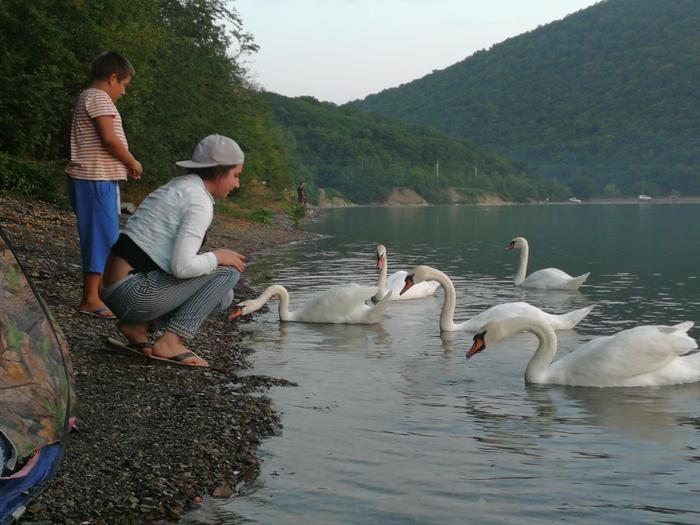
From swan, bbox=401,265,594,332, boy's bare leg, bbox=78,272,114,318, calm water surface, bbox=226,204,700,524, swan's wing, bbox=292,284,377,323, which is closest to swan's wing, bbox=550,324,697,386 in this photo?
calm water surface, bbox=226,204,700,524

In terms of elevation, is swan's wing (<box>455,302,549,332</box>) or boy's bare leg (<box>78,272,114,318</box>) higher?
boy's bare leg (<box>78,272,114,318</box>)

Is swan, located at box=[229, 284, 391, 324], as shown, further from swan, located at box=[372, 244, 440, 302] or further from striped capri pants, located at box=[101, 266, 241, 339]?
striped capri pants, located at box=[101, 266, 241, 339]

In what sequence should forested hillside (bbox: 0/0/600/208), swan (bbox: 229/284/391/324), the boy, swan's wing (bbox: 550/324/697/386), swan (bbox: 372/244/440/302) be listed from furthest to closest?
forested hillside (bbox: 0/0/600/208), swan (bbox: 372/244/440/302), swan (bbox: 229/284/391/324), swan's wing (bbox: 550/324/697/386), the boy

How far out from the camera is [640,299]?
16.4 metres

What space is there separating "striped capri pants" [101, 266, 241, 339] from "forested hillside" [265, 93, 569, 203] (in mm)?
115995

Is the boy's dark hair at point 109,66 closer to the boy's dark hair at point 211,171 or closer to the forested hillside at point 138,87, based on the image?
the boy's dark hair at point 211,171

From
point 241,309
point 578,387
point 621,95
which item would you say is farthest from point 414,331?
point 621,95

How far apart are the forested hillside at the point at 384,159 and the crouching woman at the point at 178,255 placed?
11605 centimetres

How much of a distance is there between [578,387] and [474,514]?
13.4 ft

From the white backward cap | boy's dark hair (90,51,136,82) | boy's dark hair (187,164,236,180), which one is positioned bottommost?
boy's dark hair (187,164,236,180)

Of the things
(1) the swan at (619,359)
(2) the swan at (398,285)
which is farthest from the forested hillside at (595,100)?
(1) the swan at (619,359)

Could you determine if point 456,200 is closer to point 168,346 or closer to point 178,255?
point 168,346

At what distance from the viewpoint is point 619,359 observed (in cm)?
886

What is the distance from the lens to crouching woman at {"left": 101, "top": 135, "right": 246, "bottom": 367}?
693 cm
